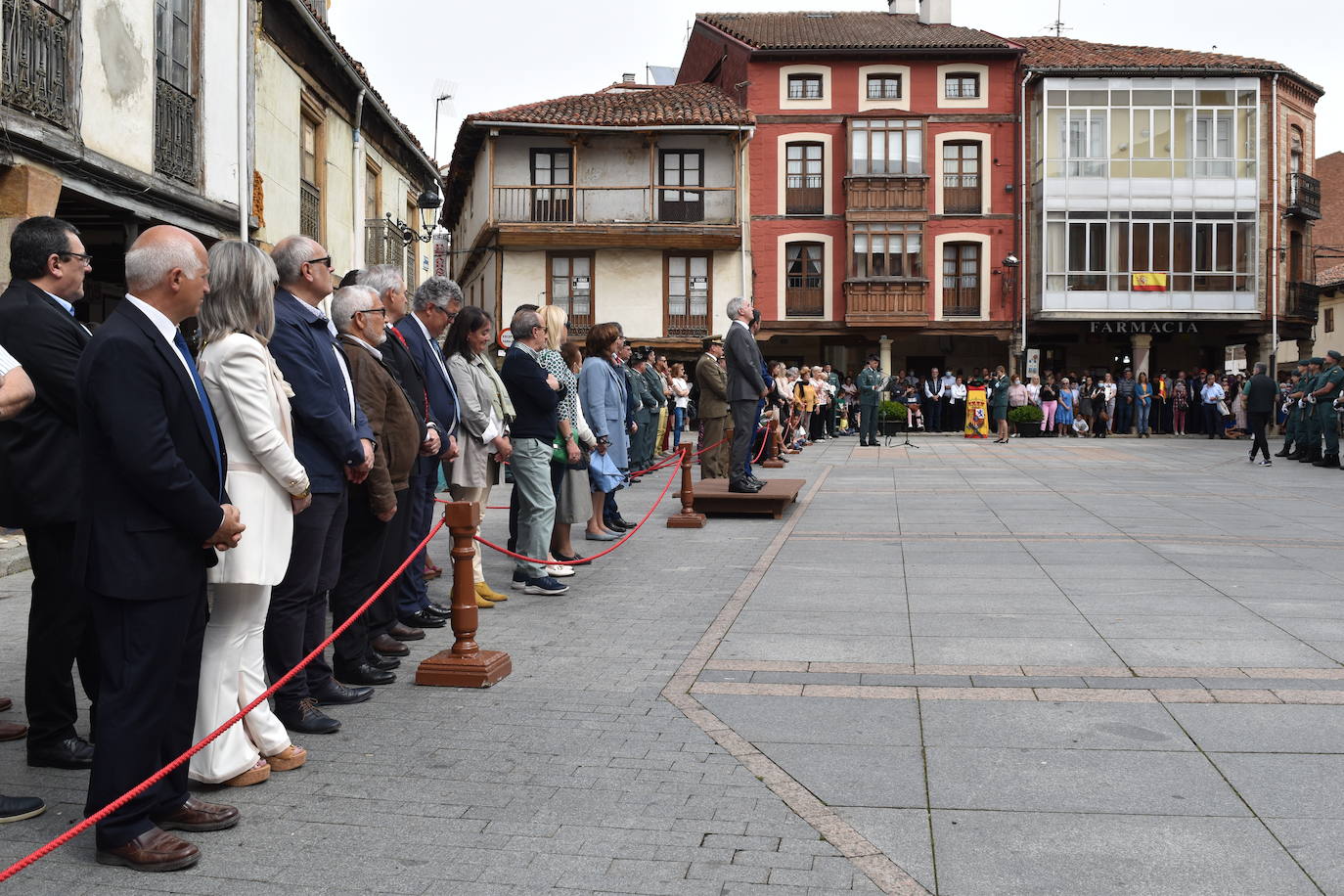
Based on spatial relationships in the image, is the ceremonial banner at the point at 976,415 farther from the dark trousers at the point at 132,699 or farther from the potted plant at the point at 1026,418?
the dark trousers at the point at 132,699

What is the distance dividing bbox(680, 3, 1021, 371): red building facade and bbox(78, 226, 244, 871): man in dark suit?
35061 millimetres

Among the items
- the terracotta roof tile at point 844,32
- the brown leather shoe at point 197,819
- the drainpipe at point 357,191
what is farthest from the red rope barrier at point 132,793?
the terracotta roof tile at point 844,32

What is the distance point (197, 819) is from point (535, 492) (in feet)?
14.6

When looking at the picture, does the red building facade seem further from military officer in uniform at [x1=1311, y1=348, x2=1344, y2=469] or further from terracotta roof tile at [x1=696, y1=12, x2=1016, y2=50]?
military officer in uniform at [x1=1311, y1=348, x2=1344, y2=469]

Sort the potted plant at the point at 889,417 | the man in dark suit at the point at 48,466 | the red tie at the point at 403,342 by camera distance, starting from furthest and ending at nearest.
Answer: the potted plant at the point at 889,417 → the red tie at the point at 403,342 → the man in dark suit at the point at 48,466

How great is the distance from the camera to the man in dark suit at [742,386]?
11938 millimetres

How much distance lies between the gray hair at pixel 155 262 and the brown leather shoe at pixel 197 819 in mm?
1631

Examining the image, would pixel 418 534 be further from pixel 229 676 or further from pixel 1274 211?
pixel 1274 211

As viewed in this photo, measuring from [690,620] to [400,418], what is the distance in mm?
2241

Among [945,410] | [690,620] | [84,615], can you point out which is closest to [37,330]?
[84,615]

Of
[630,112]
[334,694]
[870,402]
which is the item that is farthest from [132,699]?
[630,112]

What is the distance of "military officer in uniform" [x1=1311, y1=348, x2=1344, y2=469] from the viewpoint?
796 inches

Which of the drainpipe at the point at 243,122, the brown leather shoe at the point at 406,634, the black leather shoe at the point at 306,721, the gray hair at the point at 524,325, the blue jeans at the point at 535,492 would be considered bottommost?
the black leather shoe at the point at 306,721

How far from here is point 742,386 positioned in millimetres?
12148
